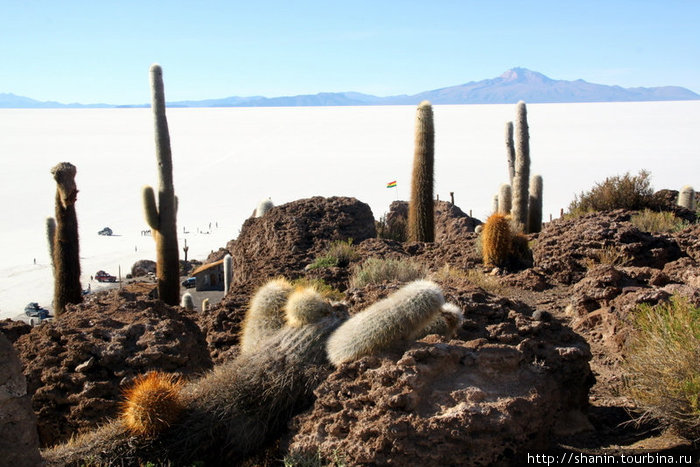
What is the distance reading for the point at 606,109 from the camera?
126625 millimetres

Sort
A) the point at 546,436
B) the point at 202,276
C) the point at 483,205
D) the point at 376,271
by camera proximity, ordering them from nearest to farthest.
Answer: the point at 546,436
the point at 376,271
the point at 202,276
the point at 483,205

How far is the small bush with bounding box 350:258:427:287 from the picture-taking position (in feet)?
28.1

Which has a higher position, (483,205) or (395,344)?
(395,344)

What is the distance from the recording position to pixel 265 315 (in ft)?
19.6

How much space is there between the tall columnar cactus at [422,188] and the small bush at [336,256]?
145 inches

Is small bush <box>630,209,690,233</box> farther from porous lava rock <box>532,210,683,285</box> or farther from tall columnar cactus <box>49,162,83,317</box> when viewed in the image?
tall columnar cactus <box>49,162,83,317</box>

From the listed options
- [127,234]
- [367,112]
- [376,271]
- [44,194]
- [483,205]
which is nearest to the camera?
[376,271]

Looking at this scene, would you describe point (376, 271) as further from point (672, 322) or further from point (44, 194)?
point (44, 194)

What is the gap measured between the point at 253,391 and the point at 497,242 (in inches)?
246

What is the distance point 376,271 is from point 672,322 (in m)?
4.20

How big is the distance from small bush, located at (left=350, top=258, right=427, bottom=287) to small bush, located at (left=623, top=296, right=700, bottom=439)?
11.8 feet

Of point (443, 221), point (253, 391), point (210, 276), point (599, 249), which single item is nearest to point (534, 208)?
point (443, 221)

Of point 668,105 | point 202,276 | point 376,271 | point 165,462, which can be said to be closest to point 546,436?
point 165,462

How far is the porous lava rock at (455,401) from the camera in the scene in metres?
4.29
